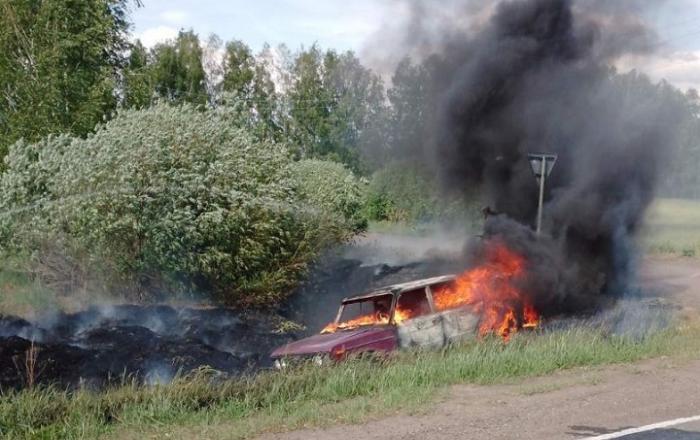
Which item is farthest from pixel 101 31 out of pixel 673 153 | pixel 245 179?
pixel 673 153

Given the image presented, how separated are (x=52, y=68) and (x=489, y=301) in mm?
14228

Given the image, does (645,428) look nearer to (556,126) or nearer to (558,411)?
(558,411)

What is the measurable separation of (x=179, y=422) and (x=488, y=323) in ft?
20.6

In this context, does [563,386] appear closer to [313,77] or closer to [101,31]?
[101,31]

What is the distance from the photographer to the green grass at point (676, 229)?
1051 inches

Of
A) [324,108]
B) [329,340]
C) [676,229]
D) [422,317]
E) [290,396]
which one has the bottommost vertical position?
[290,396]

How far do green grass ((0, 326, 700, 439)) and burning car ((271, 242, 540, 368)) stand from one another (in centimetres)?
67

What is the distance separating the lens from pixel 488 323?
497 inches

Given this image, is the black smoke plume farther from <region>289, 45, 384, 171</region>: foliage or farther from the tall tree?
<region>289, 45, 384, 171</region>: foliage

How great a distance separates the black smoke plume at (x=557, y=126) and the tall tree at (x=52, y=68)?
1004 centimetres

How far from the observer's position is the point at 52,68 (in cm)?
2131

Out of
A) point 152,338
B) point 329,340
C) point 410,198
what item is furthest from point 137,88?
point 329,340

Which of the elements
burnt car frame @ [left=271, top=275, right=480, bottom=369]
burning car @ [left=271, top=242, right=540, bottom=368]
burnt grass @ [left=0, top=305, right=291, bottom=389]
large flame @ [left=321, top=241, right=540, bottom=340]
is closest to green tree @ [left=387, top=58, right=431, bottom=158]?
large flame @ [left=321, top=241, right=540, bottom=340]

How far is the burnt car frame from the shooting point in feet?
35.7
